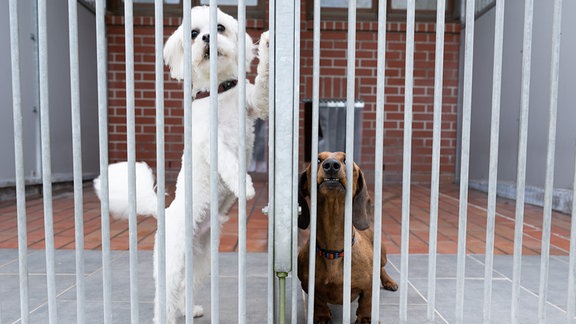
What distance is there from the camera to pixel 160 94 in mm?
1088

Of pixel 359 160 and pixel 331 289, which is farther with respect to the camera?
pixel 359 160

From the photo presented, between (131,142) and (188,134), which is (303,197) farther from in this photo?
(131,142)

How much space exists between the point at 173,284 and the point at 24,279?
1.41 ft

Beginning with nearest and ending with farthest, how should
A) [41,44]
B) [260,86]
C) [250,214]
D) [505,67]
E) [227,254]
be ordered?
[41,44], [260,86], [227,254], [250,214], [505,67]

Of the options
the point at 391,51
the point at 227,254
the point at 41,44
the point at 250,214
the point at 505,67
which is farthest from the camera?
the point at 391,51

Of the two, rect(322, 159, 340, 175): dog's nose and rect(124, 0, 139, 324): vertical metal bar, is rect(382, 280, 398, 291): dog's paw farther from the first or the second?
rect(124, 0, 139, 324): vertical metal bar

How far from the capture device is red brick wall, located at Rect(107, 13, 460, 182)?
5.71m

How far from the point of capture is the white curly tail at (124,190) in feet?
4.58

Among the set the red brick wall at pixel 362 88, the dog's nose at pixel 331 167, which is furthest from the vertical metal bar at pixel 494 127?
the red brick wall at pixel 362 88

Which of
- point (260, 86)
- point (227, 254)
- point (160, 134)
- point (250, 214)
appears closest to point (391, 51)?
point (250, 214)

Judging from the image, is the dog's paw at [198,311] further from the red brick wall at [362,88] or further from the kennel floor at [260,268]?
the red brick wall at [362,88]

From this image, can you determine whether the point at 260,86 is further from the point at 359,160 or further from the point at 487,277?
the point at 359,160

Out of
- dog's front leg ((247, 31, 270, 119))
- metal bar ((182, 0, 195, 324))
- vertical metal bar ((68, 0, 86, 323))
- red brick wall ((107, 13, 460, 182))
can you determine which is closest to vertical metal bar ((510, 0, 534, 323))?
dog's front leg ((247, 31, 270, 119))

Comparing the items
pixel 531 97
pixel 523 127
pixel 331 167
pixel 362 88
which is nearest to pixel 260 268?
pixel 331 167
